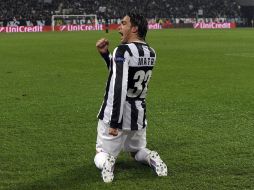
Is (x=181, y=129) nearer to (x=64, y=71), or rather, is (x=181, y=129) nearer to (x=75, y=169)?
(x=75, y=169)

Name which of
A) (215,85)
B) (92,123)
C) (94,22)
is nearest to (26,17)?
(94,22)

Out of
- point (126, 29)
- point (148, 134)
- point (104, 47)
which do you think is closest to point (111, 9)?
point (148, 134)

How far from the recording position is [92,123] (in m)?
8.52

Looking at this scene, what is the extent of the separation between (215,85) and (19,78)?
18.2ft

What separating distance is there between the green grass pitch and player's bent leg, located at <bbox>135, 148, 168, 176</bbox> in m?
0.09

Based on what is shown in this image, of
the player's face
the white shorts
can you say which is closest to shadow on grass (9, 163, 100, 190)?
the white shorts

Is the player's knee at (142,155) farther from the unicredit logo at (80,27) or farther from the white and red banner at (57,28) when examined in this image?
the unicredit logo at (80,27)

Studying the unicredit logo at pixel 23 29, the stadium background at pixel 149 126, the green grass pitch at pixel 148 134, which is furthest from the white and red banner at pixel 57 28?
the green grass pitch at pixel 148 134

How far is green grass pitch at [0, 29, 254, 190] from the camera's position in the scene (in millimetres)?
5539

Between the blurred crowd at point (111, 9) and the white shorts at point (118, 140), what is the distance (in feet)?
167

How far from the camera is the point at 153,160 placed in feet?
18.6

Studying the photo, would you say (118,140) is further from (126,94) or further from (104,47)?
(104,47)

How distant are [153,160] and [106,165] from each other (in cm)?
55

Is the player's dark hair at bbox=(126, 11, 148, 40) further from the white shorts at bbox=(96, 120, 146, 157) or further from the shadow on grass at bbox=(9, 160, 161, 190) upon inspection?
the shadow on grass at bbox=(9, 160, 161, 190)
